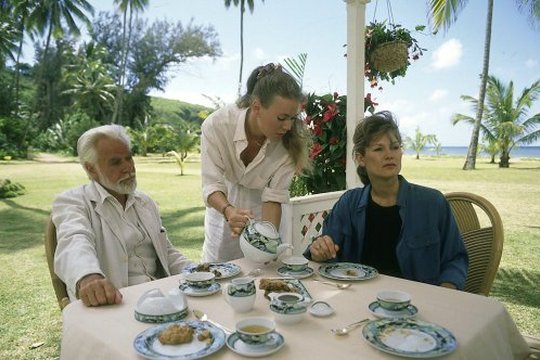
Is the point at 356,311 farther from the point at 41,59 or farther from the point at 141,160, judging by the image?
the point at 41,59

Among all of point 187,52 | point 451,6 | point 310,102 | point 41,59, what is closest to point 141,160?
point 187,52

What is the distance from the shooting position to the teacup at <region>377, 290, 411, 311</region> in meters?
1.04

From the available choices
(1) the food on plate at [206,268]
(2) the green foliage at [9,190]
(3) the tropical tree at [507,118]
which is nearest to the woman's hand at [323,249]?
(1) the food on plate at [206,268]

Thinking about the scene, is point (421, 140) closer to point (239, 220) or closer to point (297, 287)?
point (239, 220)

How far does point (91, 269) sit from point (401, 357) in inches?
37.0

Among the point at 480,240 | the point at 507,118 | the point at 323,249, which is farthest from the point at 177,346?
the point at 507,118

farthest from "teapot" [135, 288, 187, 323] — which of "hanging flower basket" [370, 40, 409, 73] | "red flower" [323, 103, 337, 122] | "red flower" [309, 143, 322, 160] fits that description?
"hanging flower basket" [370, 40, 409, 73]

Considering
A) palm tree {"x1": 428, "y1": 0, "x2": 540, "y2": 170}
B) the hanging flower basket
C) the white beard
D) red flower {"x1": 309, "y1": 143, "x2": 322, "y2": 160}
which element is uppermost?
palm tree {"x1": 428, "y1": 0, "x2": 540, "y2": 170}

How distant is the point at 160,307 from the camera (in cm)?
104

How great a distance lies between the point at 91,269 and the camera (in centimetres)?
127

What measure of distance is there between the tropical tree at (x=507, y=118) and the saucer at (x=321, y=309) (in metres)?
16.0

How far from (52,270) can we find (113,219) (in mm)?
284

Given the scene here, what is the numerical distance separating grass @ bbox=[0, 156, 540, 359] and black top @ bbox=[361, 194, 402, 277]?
1.69 metres

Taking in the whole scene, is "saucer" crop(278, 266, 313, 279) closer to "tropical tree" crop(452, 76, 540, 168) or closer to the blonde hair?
the blonde hair
